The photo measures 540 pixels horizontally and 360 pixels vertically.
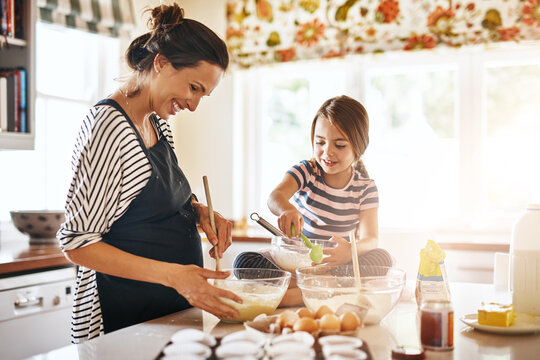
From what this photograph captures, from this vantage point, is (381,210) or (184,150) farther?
(184,150)

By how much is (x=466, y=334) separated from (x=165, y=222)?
748 mm

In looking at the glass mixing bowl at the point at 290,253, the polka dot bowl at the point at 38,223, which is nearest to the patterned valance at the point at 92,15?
the polka dot bowl at the point at 38,223

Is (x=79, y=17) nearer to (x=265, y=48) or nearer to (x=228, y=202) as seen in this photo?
(x=265, y=48)

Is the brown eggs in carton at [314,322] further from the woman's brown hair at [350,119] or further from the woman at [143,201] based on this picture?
the woman's brown hair at [350,119]

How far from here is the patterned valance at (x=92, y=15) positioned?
2.94 m

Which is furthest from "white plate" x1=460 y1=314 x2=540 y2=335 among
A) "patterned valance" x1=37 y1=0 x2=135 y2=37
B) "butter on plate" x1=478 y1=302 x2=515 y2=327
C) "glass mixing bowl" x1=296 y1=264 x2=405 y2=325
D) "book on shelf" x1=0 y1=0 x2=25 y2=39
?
"patterned valance" x1=37 y1=0 x2=135 y2=37

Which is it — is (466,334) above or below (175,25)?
below

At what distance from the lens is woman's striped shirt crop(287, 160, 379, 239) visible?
6.36 ft

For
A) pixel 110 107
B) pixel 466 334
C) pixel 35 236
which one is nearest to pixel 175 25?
pixel 110 107

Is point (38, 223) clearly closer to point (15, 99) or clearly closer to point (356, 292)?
point (15, 99)

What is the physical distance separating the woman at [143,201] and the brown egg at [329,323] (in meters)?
0.19

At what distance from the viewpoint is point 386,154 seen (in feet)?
12.2

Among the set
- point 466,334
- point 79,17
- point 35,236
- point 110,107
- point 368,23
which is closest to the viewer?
point 466,334

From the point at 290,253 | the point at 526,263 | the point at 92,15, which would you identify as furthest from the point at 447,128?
the point at 290,253
